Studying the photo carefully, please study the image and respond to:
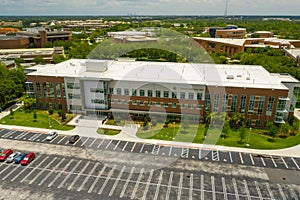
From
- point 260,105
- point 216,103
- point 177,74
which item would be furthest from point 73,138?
point 260,105

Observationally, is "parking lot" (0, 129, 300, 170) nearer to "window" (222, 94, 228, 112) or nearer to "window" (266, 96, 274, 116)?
"window" (266, 96, 274, 116)

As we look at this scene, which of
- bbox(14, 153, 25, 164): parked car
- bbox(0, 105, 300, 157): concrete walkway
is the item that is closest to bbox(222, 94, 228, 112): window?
bbox(0, 105, 300, 157): concrete walkway

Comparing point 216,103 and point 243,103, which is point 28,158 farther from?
point 243,103

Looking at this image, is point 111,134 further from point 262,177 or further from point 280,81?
point 280,81

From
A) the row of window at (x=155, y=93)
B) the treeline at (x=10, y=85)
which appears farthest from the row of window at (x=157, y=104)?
the treeline at (x=10, y=85)

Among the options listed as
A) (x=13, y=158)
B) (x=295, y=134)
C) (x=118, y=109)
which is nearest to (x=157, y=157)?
(x=118, y=109)

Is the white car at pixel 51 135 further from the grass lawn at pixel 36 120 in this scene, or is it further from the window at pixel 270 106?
the window at pixel 270 106
